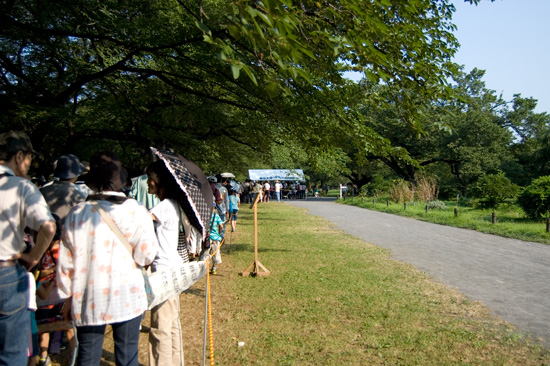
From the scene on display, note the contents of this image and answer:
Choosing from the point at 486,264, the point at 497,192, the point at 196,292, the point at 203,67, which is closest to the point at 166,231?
the point at 196,292

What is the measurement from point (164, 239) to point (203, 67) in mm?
4653

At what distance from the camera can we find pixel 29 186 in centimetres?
281

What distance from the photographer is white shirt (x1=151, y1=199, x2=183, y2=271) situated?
3.65 meters

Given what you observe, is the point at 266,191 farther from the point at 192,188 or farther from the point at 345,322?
the point at 192,188

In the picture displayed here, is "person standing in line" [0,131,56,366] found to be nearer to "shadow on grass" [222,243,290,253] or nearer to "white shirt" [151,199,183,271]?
"white shirt" [151,199,183,271]

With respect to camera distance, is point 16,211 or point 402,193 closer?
point 16,211

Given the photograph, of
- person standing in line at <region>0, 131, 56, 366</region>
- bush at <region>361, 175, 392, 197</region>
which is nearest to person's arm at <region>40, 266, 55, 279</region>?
person standing in line at <region>0, 131, 56, 366</region>

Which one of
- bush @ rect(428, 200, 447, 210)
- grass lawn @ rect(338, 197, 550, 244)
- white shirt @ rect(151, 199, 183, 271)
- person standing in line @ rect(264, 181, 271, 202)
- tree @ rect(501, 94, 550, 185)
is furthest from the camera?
tree @ rect(501, 94, 550, 185)

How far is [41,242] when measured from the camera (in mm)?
2814

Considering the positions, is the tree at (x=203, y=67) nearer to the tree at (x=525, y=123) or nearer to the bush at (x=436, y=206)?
the bush at (x=436, y=206)

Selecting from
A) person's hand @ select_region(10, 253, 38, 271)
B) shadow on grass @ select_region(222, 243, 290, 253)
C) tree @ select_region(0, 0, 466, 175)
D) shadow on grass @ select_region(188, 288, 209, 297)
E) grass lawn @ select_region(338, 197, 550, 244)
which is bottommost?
shadow on grass @ select_region(188, 288, 209, 297)

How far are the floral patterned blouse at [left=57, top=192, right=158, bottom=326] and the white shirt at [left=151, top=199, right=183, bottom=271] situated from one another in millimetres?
807

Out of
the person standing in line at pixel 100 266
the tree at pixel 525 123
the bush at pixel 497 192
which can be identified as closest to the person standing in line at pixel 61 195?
the person standing in line at pixel 100 266

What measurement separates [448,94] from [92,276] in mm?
6520
